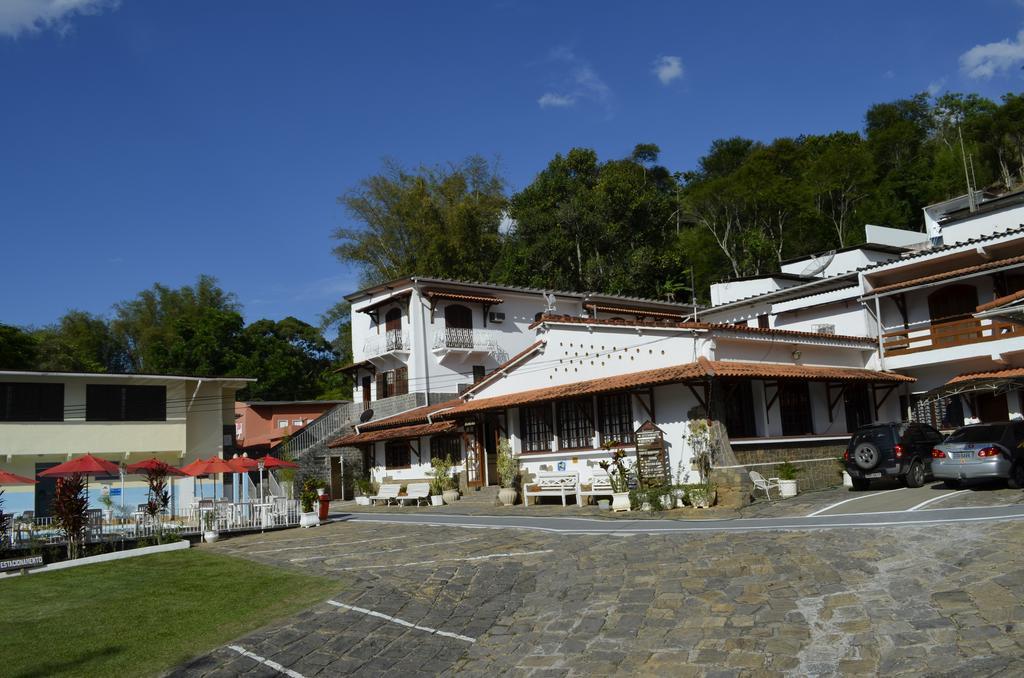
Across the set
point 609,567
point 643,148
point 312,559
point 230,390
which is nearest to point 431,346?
point 230,390

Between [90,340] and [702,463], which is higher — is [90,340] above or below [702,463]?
above

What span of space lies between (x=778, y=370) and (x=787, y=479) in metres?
3.06

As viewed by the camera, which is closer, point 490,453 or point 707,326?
point 707,326

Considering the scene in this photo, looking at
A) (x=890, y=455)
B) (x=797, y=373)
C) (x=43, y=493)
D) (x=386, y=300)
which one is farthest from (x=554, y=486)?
(x=43, y=493)

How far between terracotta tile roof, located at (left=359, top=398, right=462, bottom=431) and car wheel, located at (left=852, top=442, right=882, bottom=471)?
15.2 m

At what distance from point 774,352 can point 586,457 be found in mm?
6372

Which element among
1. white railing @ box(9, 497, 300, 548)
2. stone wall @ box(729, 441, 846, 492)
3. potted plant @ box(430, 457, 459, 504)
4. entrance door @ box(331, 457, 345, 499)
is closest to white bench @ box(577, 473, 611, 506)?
stone wall @ box(729, 441, 846, 492)

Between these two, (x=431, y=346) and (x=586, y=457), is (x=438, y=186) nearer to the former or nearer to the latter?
(x=431, y=346)

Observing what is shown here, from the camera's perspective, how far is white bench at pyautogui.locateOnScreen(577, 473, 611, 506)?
22964 millimetres

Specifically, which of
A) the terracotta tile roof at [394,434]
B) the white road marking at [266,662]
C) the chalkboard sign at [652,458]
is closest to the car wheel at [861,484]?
the chalkboard sign at [652,458]

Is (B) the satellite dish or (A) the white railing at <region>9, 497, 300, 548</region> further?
(B) the satellite dish

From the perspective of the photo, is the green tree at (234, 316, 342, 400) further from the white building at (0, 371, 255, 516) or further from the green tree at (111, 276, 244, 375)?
the white building at (0, 371, 255, 516)

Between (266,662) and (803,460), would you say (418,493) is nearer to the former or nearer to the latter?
(803,460)

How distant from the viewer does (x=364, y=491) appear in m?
35.2
